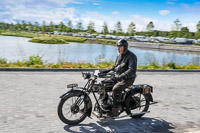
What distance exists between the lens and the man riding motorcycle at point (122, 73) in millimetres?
5367

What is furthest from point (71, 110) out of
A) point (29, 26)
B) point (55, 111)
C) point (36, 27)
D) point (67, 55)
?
point (29, 26)

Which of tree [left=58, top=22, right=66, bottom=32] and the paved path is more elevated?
tree [left=58, top=22, right=66, bottom=32]

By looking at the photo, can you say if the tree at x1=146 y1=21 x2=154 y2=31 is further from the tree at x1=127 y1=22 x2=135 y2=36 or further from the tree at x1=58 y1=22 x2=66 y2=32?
the tree at x1=58 y1=22 x2=66 y2=32

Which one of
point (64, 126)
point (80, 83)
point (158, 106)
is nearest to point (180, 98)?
point (158, 106)

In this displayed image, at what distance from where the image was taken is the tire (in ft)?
17.0

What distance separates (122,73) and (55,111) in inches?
85.4

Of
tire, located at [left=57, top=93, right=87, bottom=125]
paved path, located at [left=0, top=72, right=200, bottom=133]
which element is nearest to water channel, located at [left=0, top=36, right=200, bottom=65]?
paved path, located at [left=0, top=72, right=200, bottom=133]

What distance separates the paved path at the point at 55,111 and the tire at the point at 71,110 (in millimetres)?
150

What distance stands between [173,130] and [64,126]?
8.25ft

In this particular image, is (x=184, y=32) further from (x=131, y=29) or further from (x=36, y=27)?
(x=36, y=27)

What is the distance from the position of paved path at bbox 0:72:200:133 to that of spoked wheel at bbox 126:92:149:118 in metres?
0.18

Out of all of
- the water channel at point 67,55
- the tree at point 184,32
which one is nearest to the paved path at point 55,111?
the water channel at point 67,55

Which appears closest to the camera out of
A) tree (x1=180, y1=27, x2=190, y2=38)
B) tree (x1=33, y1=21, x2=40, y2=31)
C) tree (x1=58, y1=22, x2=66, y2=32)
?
tree (x1=180, y1=27, x2=190, y2=38)

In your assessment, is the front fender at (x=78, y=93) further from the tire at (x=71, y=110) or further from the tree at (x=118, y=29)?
the tree at (x=118, y=29)
